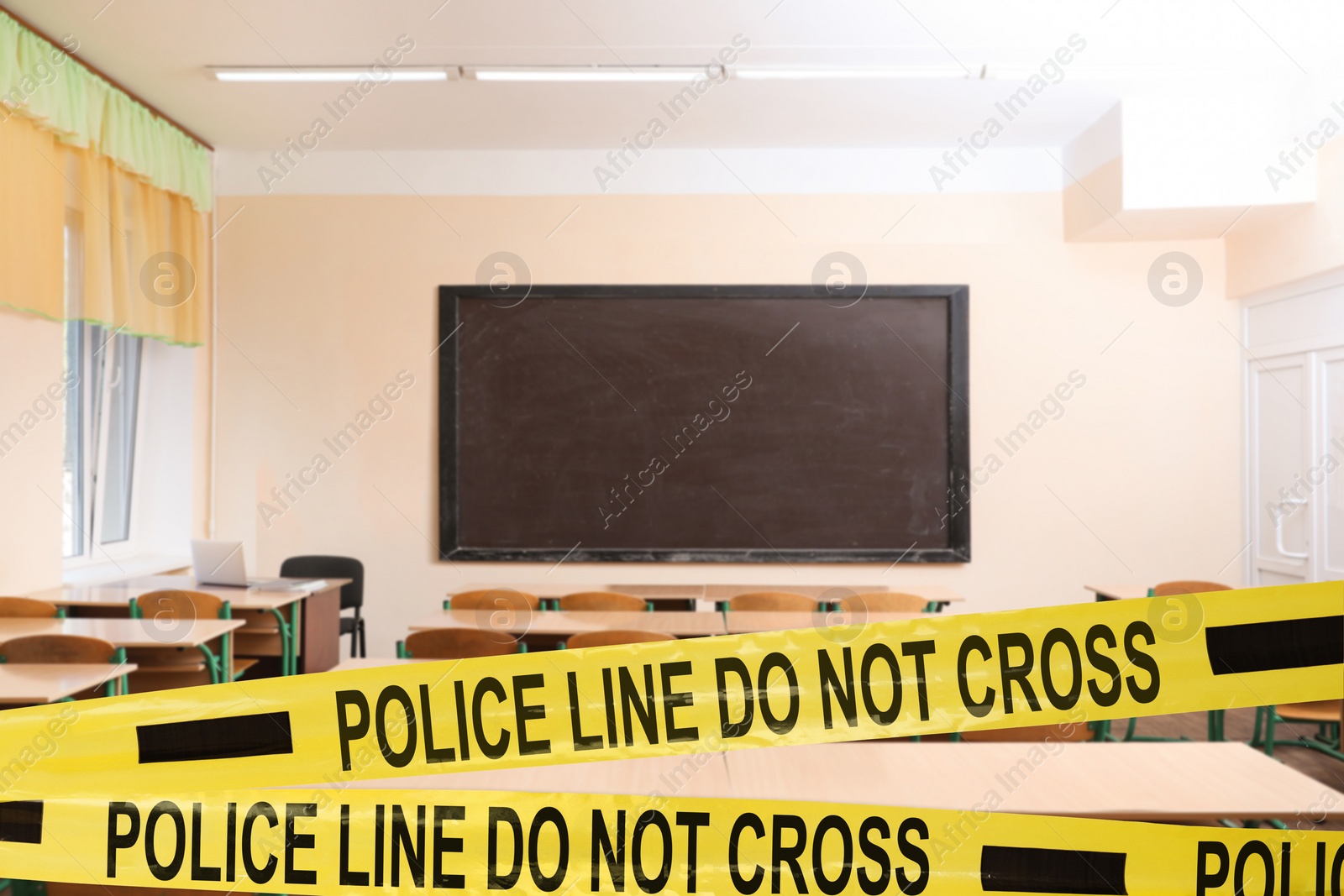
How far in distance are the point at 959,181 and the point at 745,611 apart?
316 centimetres

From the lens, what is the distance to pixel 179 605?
3.60 m

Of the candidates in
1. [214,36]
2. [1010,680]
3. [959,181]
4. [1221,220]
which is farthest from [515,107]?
[1010,680]

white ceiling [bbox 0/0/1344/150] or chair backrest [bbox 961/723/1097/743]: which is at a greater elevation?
white ceiling [bbox 0/0/1344/150]

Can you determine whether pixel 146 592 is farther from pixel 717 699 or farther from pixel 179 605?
pixel 717 699

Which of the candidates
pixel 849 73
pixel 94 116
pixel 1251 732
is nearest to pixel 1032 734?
Answer: pixel 1251 732

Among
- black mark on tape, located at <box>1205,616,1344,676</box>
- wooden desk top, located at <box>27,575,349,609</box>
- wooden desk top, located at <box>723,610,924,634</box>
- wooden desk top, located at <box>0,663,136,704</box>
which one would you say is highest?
black mark on tape, located at <box>1205,616,1344,676</box>

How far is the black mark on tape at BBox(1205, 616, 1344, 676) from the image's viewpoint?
137cm

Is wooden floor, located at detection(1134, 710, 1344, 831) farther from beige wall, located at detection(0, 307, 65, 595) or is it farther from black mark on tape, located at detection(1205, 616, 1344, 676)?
beige wall, located at detection(0, 307, 65, 595)

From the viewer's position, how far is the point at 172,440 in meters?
5.38

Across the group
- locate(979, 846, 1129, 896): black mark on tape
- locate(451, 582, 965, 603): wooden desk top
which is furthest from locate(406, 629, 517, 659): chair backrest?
locate(979, 846, 1129, 896): black mark on tape

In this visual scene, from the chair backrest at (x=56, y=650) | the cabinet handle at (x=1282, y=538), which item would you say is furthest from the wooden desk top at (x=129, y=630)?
the cabinet handle at (x=1282, y=538)

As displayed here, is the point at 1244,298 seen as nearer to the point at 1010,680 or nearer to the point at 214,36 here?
the point at 1010,680

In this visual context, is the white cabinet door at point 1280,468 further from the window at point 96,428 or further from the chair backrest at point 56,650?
the window at point 96,428

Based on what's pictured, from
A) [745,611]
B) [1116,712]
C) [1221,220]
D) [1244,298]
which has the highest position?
[1221,220]
